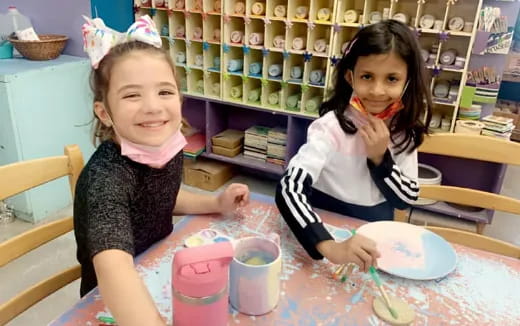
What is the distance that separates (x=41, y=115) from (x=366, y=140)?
1.73 meters

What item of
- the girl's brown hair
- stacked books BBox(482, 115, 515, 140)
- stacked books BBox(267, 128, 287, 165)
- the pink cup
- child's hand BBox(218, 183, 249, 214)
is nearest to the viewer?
the pink cup

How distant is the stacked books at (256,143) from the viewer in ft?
8.80

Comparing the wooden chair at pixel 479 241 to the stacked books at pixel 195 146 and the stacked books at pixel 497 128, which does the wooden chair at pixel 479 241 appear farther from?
the stacked books at pixel 195 146

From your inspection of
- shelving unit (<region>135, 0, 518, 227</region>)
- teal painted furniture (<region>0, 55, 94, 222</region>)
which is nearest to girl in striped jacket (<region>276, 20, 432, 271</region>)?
shelving unit (<region>135, 0, 518, 227</region>)

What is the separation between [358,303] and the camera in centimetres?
81

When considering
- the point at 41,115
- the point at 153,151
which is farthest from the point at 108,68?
the point at 41,115

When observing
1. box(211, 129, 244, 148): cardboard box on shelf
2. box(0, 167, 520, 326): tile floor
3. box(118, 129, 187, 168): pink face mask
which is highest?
box(118, 129, 187, 168): pink face mask

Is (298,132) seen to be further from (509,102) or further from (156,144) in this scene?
(509,102)

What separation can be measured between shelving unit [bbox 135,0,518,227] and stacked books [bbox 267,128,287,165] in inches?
2.0

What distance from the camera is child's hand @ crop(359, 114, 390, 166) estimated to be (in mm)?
1101

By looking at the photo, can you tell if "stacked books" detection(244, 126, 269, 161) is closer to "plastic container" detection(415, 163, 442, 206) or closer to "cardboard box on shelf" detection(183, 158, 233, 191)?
"cardboard box on shelf" detection(183, 158, 233, 191)

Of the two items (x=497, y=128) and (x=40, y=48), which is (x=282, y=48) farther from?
(x=40, y=48)

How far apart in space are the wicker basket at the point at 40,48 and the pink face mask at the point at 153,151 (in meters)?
1.68

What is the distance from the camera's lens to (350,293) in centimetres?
83
